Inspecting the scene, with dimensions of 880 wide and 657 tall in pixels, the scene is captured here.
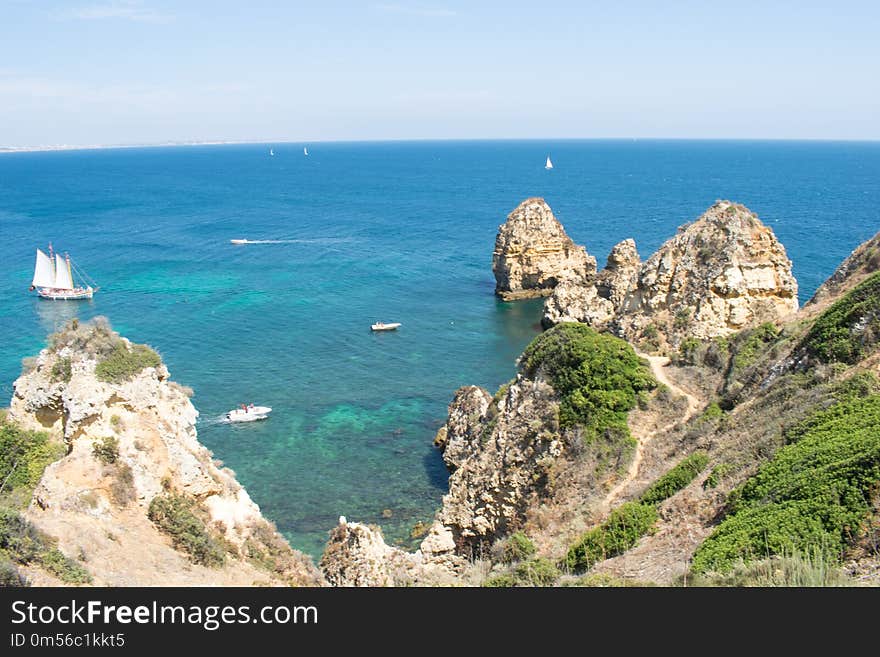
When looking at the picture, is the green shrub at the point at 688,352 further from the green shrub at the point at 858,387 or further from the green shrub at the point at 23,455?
the green shrub at the point at 23,455

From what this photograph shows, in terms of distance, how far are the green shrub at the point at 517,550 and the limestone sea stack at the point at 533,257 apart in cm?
5638

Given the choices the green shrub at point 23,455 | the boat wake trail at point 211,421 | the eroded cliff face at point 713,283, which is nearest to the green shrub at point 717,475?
the eroded cliff face at point 713,283

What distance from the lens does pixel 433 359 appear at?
57594 mm

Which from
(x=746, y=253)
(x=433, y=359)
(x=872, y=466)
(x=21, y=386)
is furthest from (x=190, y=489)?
(x=433, y=359)

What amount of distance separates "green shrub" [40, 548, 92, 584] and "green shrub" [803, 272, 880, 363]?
22356 millimetres

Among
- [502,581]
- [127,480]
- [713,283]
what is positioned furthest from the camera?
[713,283]

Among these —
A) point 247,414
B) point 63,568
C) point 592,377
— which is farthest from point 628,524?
point 247,414

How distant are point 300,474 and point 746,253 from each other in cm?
2998

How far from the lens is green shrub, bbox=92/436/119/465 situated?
20219mm

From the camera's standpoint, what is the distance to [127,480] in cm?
1984

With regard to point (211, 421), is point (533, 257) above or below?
above

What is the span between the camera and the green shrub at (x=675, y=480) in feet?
64.0

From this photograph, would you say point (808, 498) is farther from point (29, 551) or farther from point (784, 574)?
point (29, 551)

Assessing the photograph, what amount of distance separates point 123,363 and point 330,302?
51824 millimetres
